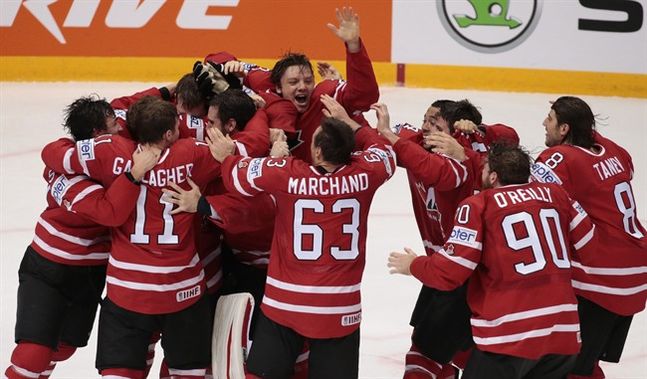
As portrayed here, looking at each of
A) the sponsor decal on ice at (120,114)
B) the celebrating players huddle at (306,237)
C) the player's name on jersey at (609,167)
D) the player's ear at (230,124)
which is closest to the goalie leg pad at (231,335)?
the celebrating players huddle at (306,237)

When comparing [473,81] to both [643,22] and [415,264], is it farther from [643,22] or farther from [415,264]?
[415,264]

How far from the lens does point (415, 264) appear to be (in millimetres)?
4242

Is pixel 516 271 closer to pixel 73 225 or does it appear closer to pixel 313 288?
pixel 313 288

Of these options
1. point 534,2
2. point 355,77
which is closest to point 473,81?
point 534,2

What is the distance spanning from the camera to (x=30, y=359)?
15.2 feet

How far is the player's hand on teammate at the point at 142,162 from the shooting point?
430cm

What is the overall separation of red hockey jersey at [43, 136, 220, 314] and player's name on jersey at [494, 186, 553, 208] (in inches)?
45.7

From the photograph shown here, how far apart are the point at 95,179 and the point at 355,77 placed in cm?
117

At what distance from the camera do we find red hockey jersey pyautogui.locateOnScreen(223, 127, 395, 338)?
4.26 meters

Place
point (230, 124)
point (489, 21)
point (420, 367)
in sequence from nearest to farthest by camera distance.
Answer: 1. point (230, 124)
2. point (420, 367)
3. point (489, 21)

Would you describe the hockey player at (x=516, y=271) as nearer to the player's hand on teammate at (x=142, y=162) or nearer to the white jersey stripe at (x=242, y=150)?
the white jersey stripe at (x=242, y=150)

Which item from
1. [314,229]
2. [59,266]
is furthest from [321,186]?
[59,266]

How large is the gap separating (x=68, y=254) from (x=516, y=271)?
1.85m

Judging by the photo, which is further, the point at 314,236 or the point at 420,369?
the point at 420,369
